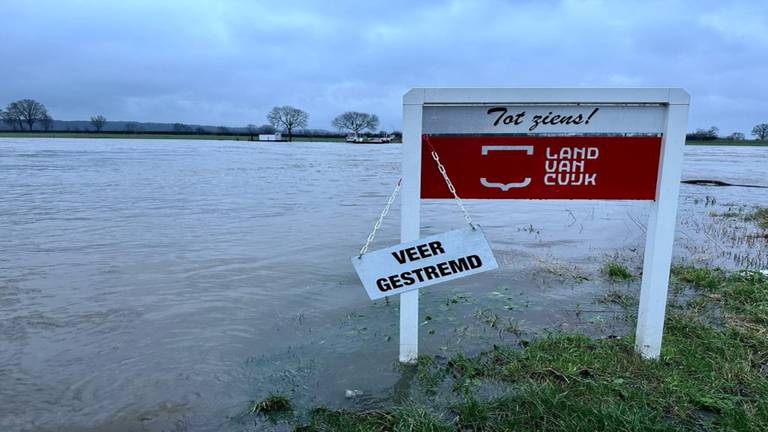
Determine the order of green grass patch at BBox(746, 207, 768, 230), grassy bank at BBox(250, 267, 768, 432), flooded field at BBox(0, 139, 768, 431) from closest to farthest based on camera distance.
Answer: grassy bank at BBox(250, 267, 768, 432) → flooded field at BBox(0, 139, 768, 431) → green grass patch at BBox(746, 207, 768, 230)

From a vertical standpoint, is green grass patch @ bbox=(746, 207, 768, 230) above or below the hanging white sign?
below

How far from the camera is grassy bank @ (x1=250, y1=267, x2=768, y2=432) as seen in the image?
301cm

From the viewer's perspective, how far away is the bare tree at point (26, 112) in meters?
105

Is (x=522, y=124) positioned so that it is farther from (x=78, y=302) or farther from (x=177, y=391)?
(x=78, y=302)

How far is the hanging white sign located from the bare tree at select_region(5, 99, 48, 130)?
420 ft

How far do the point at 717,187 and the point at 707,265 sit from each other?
60.4 feet

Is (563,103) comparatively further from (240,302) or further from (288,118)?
(288,118)

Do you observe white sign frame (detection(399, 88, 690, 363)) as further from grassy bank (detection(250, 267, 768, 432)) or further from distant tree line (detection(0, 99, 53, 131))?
distant tree line (detection(0, 99, 53, 131))

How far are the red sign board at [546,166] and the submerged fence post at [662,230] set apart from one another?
0.32 ft

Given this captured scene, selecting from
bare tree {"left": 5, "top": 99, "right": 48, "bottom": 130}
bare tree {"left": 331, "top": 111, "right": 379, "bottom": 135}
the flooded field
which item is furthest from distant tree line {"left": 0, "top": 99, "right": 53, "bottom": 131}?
the flooded field

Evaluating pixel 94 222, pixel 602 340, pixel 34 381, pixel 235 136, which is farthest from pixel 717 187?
pixel 235 136

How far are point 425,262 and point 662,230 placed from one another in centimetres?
184

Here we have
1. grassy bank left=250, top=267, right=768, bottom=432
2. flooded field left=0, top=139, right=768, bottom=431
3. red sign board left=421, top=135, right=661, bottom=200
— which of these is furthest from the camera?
flooded field left=0, top=139, right=768, bottom=431

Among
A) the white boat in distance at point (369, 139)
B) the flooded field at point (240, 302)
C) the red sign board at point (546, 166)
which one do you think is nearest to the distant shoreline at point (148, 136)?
the white boat in distance at point (369, 139)
